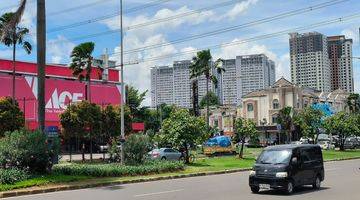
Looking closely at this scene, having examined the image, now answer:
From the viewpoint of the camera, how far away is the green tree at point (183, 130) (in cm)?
4012

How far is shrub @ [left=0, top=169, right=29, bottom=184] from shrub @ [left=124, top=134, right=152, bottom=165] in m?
8.28

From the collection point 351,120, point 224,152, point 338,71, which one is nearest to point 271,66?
point 338,71

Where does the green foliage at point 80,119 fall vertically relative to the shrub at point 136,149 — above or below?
above

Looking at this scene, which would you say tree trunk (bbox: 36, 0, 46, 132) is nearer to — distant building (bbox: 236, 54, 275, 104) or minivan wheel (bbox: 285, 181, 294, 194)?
minivan wheel (bbox: 285, 181, 294, 194)

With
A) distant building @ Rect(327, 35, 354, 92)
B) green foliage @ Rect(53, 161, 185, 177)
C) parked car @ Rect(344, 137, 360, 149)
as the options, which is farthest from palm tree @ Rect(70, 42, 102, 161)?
distant building @ Rect(327, 35, 354, 92)

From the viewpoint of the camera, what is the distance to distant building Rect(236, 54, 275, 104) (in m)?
146

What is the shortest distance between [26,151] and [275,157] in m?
11.0

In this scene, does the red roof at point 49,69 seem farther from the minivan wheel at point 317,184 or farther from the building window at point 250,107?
the minivan wheel at point 317,184

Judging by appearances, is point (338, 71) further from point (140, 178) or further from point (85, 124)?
point (140, 178)

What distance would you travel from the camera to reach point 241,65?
151 metres

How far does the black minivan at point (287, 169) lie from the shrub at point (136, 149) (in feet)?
39.4

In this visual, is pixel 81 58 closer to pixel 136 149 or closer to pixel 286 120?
pixel 136 149

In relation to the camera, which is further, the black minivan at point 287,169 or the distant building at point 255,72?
the distant building at point 255,72

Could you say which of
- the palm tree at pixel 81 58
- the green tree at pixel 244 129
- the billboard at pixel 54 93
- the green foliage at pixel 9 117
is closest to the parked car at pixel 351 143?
the green tree at pixel 244 129
